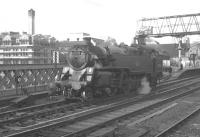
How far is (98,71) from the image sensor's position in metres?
13.1

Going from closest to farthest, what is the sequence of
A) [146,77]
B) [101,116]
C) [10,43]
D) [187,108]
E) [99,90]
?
1. [101,116]
2. [187,108]
3. [99,90]
4. [146,77]
5. [10,43]

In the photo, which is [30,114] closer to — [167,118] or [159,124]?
[159,124]

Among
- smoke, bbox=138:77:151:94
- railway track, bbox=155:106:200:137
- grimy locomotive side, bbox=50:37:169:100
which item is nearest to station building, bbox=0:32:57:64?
smoke, bbox=138:77:151:94

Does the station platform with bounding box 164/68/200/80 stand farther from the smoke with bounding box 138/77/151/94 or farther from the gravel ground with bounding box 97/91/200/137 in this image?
the gravel ground with bounding box 97/91/200/137

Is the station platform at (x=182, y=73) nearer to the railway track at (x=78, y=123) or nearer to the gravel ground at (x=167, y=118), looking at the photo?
the gravel ground at (x=167, y=118)

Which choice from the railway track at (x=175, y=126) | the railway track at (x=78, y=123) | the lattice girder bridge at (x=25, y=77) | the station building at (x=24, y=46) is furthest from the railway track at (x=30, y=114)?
the station building at (x=24, y=46)

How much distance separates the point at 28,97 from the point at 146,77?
299 inches

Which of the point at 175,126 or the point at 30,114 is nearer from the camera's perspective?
the point at 175,126

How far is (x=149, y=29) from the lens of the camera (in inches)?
1517

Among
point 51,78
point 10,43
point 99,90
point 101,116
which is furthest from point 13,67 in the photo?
point 10,43

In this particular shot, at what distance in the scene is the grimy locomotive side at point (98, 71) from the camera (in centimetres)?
1275

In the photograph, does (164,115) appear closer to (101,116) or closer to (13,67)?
(101,116)

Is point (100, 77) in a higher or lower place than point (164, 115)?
higher

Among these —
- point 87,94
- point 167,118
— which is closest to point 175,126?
point 167,118
